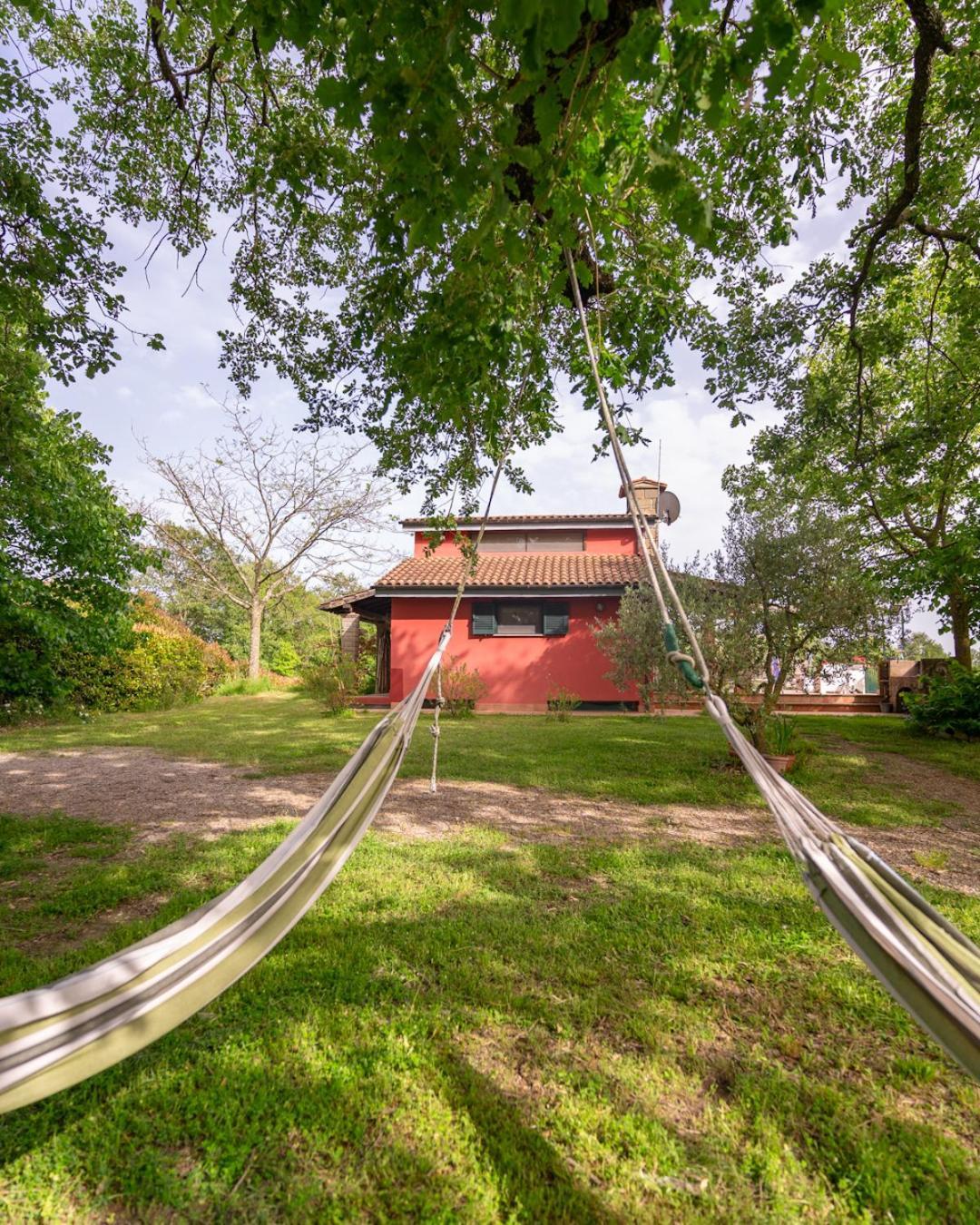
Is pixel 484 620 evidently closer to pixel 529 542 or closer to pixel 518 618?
pixel 518 618

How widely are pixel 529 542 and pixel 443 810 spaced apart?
10687mm

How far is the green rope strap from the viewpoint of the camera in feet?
5.77

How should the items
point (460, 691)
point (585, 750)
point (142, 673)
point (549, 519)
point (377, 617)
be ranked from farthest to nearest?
1. point (377, 617)
2. point (549, 519)
3. point (142, 673)
4. point (460, 691)
5. point (585, 750)

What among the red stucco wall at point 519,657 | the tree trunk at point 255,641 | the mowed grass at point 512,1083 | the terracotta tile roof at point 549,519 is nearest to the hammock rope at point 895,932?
the mowed grass at point 512,1083

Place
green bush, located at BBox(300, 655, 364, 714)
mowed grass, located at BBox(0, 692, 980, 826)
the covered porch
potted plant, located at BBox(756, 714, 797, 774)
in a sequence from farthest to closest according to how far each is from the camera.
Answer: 1. the covered porch
2. green bush, located at BBox(300, 655, 364, 714)
3. potted plant, located at BBox(756, 714, 797, 774)
4. mowed grass, located at BBox(0, 692, 980, 826)

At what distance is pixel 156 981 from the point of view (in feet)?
4.03

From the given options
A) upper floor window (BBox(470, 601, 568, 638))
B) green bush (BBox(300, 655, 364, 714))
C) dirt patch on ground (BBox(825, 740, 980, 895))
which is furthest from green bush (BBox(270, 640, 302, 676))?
dirt patch on ground (BBox(825, 740, 980, 895))

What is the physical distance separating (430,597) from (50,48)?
30.8ft

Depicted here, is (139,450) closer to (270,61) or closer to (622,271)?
(270,61)

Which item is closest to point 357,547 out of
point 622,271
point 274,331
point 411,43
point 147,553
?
point 147,553

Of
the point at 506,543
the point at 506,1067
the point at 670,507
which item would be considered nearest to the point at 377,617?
the point at 506,543

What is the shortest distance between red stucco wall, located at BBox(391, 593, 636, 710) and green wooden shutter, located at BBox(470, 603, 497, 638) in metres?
0.15

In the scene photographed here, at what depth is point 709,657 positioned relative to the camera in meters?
6.08

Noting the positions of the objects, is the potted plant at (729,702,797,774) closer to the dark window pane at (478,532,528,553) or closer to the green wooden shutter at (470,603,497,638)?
the green wooden shutter at (470,603,497,638)
